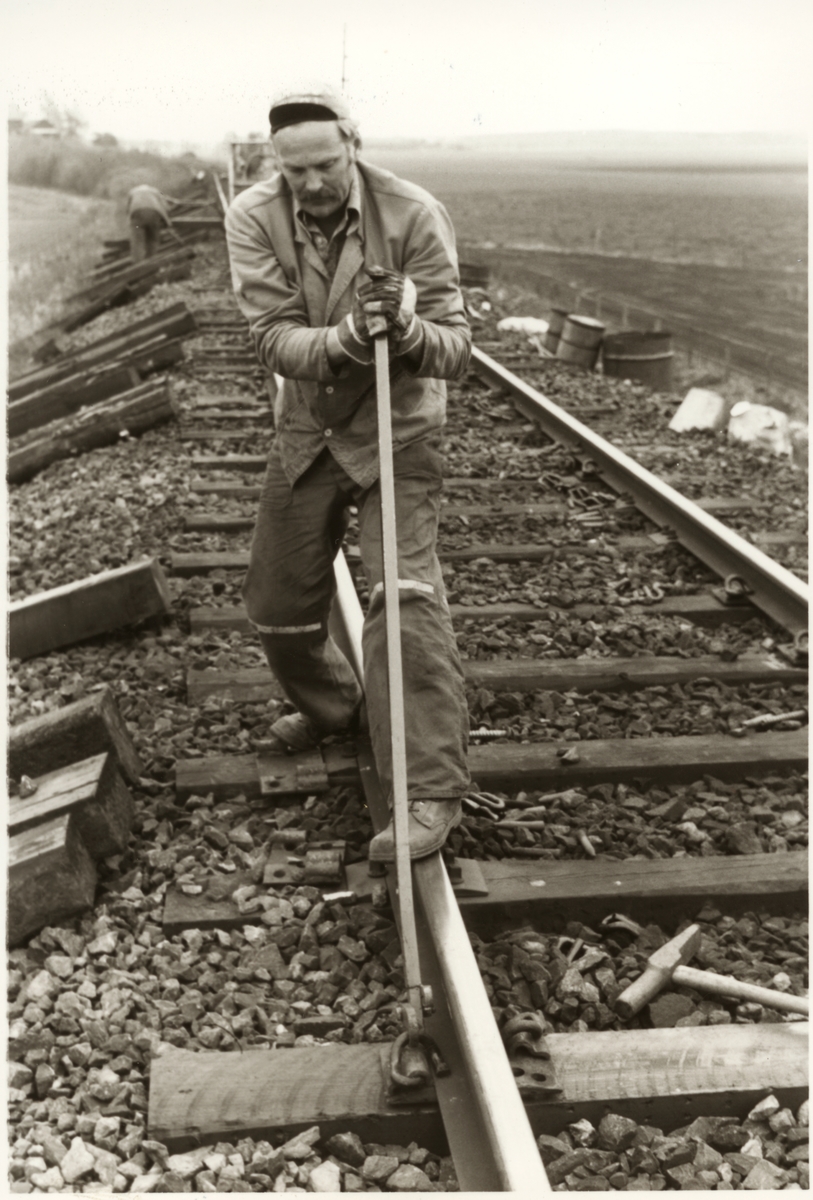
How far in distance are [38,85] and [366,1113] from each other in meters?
2.84

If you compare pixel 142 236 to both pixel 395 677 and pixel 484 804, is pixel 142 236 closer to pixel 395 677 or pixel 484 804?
pixel 484 804

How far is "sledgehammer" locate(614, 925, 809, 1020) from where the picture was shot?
2762 millimetres

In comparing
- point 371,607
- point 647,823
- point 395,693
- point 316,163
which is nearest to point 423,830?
point 395,693

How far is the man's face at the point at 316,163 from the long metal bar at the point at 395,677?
1.53ft

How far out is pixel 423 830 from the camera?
308 cm

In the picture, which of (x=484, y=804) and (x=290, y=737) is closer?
(x=484, y=804)

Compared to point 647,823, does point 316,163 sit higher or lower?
higher

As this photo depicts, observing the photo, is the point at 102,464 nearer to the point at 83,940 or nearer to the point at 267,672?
the point at 267,672

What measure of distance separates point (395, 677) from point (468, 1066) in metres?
0.84

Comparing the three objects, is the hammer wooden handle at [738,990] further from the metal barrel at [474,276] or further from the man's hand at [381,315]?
the metal barrel at [474,276]

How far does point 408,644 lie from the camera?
3.18 meters

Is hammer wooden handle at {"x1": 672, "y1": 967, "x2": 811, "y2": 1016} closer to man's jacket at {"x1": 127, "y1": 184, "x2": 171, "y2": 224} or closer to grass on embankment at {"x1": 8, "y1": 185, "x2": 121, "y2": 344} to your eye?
grass on embankment at {"x1": 8, "y1": 185, "x2": 121, "y2": 344}

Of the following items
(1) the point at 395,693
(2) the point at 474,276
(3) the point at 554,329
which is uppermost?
(2) the point at 474,276

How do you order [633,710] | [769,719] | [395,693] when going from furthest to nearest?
[633,710] → [769,719] → [395,693]
